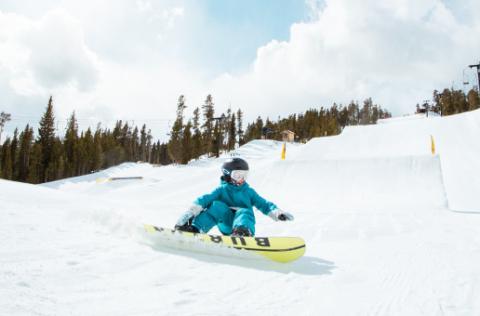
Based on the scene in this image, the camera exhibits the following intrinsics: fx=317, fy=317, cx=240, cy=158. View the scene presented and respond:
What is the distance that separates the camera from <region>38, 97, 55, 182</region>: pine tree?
185ft

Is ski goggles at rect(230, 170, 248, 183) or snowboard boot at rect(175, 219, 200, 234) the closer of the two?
snowboard boot at rect(175, 219, 200, 234)

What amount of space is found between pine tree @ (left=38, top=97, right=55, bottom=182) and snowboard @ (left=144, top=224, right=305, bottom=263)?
61.8 metres

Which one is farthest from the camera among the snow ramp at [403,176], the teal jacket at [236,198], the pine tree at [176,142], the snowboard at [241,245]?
the pine tree at [176,142]

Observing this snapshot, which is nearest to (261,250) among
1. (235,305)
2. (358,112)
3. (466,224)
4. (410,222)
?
(235,305)

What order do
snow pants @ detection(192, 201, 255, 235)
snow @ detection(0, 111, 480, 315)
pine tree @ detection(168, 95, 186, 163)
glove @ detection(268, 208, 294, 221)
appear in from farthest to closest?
pine tree @ detection(168, 95, 186, 163)
snow pants @ detection(192, 201, 255, 235)
glove @ detection(268, 208, 294, 221)
snow @ detection(0, 111, 480, 315)

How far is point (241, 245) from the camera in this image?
12.0 ft

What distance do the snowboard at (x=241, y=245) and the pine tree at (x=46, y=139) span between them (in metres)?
61.8

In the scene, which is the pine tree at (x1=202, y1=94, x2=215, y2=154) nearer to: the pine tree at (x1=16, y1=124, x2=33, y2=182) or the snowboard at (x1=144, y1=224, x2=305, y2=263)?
the pine tree at (x1=16, y1=124, x2=33, y2=182)

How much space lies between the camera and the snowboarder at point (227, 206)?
14.6 feet

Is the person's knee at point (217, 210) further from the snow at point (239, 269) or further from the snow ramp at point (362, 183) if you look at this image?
the snow ramp at point (362, 183)

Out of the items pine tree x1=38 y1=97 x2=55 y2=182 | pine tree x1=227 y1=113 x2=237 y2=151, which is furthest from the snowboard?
pine tree x1=227 y1=113 x2=237 y2=151

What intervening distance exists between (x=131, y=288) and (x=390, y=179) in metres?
12.7

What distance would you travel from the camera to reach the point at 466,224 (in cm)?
659

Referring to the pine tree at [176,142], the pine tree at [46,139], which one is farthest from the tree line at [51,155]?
the pine tree at [176,142]
